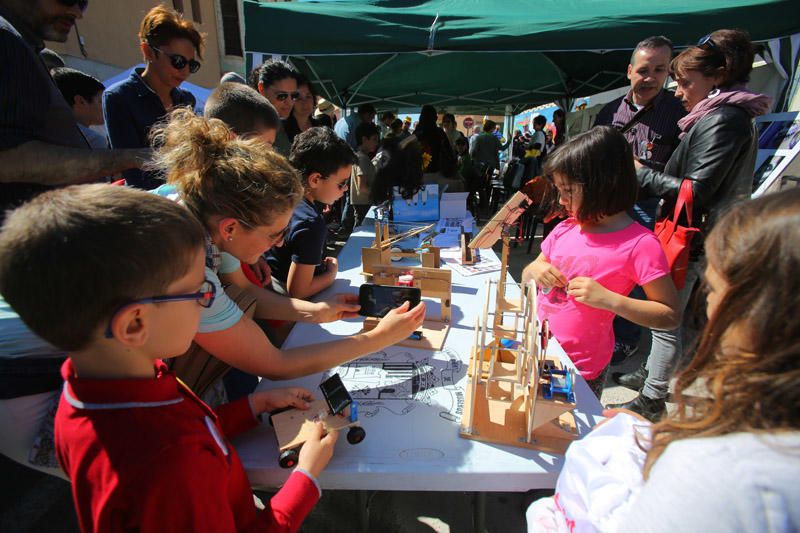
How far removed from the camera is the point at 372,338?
1161mm

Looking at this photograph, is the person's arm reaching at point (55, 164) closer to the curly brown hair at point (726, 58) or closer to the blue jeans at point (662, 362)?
the blue jeans at point (662, 362)

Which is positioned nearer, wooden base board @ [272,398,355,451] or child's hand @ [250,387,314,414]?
wooden base board @ [272,398,355,451]

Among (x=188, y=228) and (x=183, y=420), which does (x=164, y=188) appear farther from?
(x=183, y=420)

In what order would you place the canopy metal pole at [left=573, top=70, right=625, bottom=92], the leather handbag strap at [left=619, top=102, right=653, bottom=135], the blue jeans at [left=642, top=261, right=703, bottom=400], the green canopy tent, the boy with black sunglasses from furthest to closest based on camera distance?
the canopy metal pole at [left=573, top=70, right=625, bottom=92] → the green canopy tent → the leather handbag strap at [left=619, top=102, right=653, bottom=135] → the blue jeans at [left=642, top=261, right=703, bottom=400] → the boy with black sunglasses

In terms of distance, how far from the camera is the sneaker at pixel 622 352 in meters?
2.46

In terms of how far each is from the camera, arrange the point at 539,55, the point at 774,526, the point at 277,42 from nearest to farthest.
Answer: the point at 774,526
the point at 277,42
the point at 539,55

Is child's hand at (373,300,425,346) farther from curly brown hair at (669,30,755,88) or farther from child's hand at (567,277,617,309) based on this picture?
curly brown hair at (669,30,755,88)

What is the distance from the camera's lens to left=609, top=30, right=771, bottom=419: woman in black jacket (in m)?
1.83

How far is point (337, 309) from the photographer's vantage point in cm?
148

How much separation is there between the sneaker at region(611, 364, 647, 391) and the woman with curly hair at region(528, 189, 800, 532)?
6.97 ft

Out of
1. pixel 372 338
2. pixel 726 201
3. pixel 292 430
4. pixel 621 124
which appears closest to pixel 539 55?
pixel 621 124

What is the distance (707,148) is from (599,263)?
42.1 inches

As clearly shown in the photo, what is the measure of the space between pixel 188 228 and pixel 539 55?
6.22 meters

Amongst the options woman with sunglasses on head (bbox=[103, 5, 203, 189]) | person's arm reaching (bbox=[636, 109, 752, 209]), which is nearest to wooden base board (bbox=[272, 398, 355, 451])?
woman with sunglasses on head (bbox=[103, 5, 203, 189])
